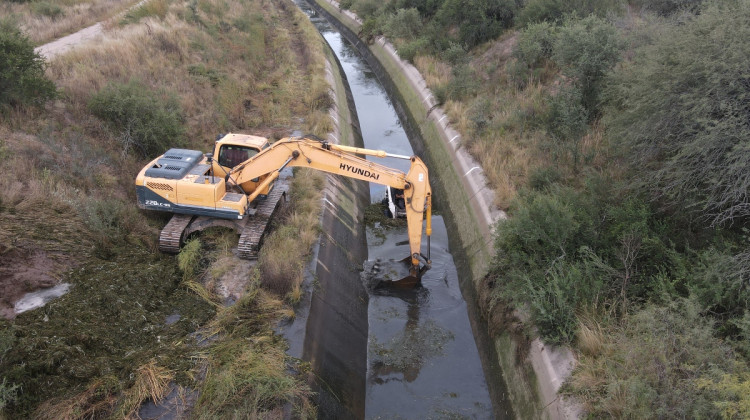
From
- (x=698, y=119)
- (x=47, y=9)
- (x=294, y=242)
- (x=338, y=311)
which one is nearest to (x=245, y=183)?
(x=294, y=242)

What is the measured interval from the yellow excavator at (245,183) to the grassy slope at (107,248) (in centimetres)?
66

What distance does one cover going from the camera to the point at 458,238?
14.9 m

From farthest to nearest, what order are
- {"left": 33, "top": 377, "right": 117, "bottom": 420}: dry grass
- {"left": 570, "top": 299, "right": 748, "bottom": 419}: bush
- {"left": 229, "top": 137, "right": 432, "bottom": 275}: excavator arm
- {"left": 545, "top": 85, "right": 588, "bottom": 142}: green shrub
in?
{"left": 545, "top": 85, "right": 588, "bottom": 142}: green shrub → {"left": 229, "top": 137, "right": 432, "bottom": 275}: excavator arm → {"left": 33, "top": 377, "right": 117, "bottom": 420}: dry grass → {"left": 570, "top": 299, "right": 748, "bottom": 419}: bush

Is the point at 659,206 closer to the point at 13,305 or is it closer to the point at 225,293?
the point at 225,293

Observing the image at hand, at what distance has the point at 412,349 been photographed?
11273 millimetres

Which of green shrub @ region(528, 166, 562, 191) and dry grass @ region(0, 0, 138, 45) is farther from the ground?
dry grass @ region(0, 0, 138, 45)

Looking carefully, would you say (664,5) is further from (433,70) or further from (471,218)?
(471,218)

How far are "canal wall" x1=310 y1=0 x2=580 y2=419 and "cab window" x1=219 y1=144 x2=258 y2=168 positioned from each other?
21.4 ft

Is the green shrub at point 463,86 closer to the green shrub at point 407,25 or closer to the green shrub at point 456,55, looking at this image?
the green shrub at point 456,55

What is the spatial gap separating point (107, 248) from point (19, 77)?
631 centimetres

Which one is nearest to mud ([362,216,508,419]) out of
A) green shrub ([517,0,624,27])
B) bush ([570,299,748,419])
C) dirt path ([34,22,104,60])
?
bush ([570,299,748,419])

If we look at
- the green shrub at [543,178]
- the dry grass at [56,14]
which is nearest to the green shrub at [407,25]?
the dry grass at [56,14]

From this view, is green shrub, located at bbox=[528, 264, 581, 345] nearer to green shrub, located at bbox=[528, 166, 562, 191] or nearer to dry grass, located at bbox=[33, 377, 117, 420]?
green shrub, located at bbox=[528, 166, 562, 191]

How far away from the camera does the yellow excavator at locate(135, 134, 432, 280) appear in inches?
439
